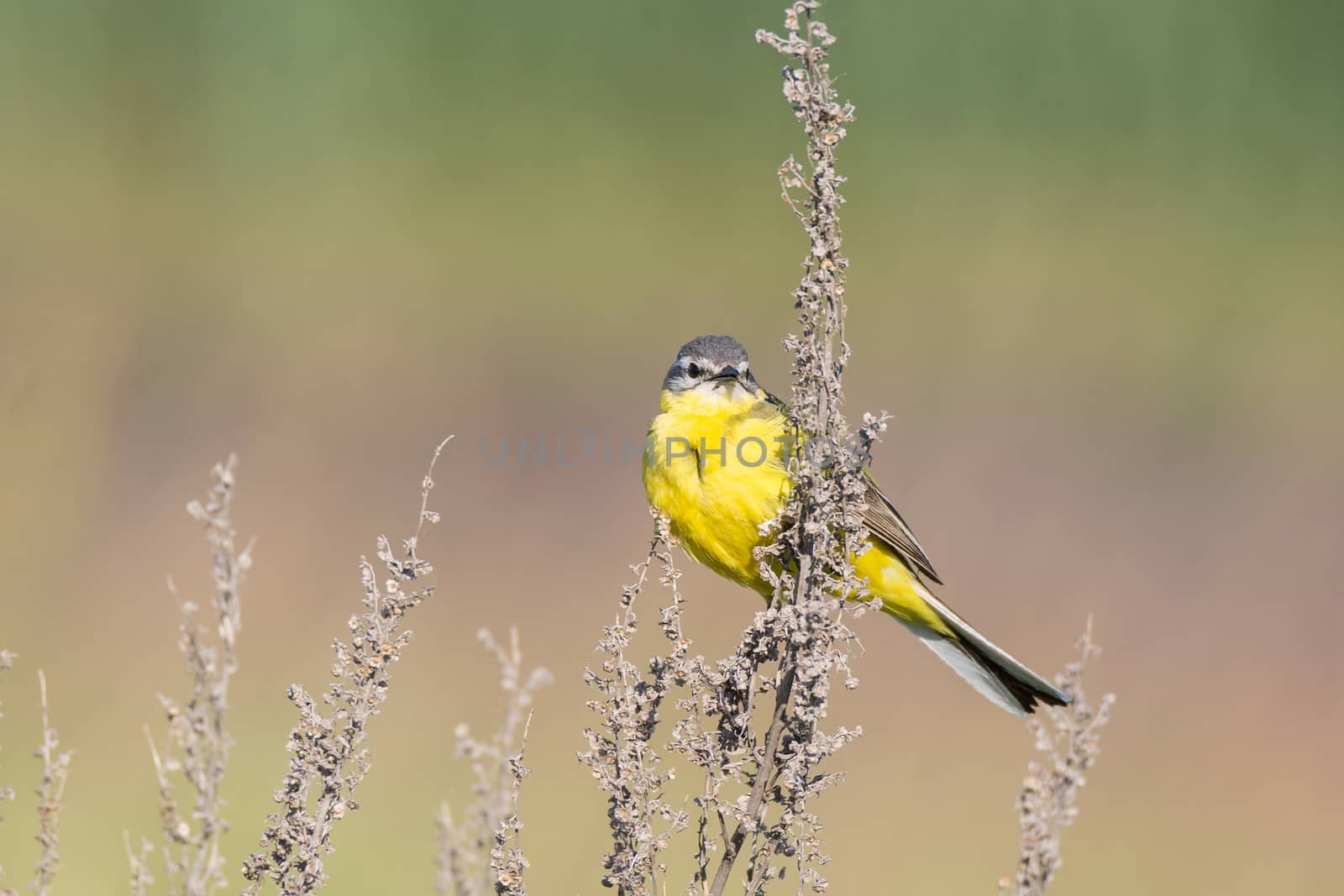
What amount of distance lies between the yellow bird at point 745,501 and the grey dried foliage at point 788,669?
0.83 m

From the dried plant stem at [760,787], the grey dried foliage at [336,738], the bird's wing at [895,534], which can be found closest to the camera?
the grey dried foliage at [336,738]

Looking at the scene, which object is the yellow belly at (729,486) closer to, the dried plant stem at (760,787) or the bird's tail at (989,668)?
the bird's tail at (989,668)

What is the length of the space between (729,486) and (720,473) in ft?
0.23

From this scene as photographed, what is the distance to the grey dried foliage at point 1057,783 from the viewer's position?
88.2 inches

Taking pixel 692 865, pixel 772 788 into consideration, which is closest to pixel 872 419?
pixel 772 788

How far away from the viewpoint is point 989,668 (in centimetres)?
444

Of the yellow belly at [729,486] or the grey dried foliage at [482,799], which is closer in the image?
the grey dried foliage at [482,799]

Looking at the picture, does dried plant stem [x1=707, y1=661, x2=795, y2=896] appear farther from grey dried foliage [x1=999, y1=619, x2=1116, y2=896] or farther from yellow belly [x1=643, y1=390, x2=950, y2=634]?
yellow belly [x1=643, y1=390, x2=950, y2=634]

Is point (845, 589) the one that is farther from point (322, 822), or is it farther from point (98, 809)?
point (98, 809)

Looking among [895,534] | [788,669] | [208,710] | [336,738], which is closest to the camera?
[208,710]

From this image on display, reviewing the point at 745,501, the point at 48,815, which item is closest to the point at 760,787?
the point at 745,501

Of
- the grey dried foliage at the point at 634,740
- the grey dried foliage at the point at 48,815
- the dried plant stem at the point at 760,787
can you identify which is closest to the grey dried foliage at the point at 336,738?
the grey dried foliage at the point at 48,815

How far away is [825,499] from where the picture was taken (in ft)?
10.3

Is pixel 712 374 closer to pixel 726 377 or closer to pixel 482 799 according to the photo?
pixel 726 377
